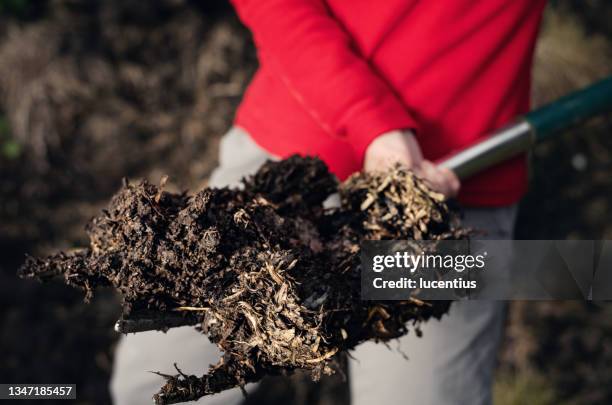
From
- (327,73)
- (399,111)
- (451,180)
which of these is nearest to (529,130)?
(451,180)

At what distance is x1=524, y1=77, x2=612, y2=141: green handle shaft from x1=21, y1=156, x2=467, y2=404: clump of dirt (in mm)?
506

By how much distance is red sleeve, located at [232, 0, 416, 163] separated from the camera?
1148 mm

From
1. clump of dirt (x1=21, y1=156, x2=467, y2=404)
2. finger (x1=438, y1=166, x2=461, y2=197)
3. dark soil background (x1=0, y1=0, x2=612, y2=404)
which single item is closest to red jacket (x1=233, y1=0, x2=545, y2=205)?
finger (x1=438, y1=166, x2=461, y2=197)

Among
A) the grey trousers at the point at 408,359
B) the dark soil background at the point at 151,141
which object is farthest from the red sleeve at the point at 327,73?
the dark soil background at the point at 151,141

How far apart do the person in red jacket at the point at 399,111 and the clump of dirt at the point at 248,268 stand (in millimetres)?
195

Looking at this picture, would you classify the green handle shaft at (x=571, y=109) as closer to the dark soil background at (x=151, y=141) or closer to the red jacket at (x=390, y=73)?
the red jacket at (x=390, y=73)

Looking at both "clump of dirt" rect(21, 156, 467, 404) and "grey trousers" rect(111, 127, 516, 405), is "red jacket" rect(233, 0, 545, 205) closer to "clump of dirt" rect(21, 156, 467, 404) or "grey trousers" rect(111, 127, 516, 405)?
"grey trousers" rect(111, 127, 516, 405)

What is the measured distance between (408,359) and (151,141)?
64.5 inches

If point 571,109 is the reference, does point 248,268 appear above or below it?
below

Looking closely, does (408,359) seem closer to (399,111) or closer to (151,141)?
(399,111)

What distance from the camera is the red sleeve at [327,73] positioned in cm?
115

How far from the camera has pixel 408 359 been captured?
1.25 m

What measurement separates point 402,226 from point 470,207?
0.44 metres

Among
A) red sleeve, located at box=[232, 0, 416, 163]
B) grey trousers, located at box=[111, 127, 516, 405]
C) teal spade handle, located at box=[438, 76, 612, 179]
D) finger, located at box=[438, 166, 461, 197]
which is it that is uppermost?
red sleeve, located at box=[232, 0, 416, 163]
